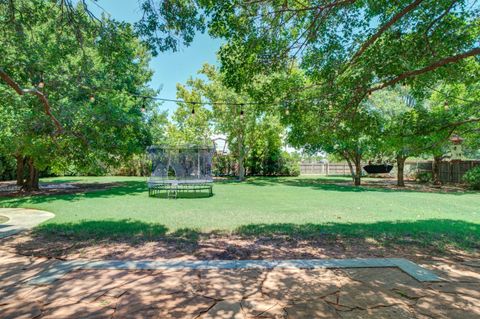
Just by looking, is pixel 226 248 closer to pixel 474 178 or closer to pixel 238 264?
pixel 238 264

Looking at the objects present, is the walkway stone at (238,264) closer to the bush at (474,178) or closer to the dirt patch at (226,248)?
the dirt patch at (226,248)

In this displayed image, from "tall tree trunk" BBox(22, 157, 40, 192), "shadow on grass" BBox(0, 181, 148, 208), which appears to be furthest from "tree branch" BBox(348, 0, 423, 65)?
"tall tree trunk" BBox(22, 157, 40, 192)

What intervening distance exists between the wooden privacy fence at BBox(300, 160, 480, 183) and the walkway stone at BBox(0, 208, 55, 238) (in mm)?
21781

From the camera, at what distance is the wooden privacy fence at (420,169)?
18.1m

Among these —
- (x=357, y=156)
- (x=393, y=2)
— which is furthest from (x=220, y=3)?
(x=357, y=156)

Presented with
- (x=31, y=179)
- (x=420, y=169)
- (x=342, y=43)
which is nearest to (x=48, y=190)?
(x=31, y=179)

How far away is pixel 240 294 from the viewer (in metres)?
3.09

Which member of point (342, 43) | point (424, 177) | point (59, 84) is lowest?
point (424, 177)

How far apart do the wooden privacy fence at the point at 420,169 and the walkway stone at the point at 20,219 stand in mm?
21781

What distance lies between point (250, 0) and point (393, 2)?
2.65 meters

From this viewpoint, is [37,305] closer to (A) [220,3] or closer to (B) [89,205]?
(A) [220,3]

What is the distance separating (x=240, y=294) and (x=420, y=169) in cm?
2501

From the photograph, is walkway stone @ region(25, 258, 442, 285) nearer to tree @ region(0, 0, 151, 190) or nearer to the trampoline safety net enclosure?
tree @ region(0, 0, 151, 190)

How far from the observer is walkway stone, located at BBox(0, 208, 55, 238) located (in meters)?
6.12
